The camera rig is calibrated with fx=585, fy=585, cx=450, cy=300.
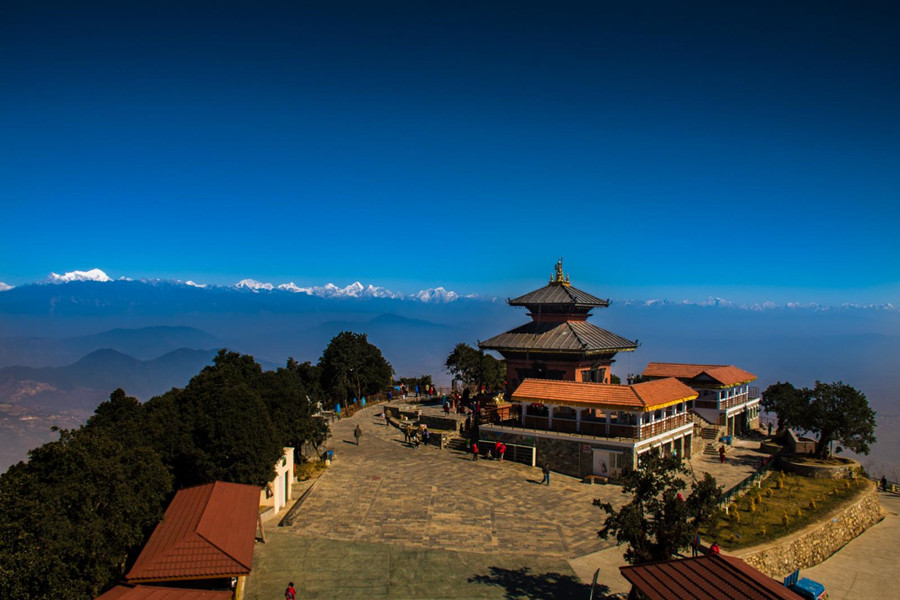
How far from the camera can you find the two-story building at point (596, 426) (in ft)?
96.0

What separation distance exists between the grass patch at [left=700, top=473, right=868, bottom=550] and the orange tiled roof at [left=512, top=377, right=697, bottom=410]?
5.82 m

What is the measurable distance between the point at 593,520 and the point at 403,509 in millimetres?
7676

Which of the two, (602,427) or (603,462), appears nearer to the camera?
(603,462)

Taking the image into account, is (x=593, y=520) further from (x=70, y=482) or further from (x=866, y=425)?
(x=866, y=425)

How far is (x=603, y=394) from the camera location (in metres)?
Result: 30.4

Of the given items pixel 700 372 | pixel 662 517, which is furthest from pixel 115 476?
pixel 700 372

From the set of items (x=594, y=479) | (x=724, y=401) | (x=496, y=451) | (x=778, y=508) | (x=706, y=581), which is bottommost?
(x=778, y=508)

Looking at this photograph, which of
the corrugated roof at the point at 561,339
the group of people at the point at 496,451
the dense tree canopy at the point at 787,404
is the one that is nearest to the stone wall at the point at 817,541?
the dense tree canopy at the point at 787,404

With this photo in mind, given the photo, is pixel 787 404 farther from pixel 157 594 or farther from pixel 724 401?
pixel 157 594

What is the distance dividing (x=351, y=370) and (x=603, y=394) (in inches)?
1179

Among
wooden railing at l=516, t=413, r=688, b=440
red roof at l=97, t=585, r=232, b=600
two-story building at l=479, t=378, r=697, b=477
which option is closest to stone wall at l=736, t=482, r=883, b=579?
two-story building at l=479, t=378, r=697, b=477

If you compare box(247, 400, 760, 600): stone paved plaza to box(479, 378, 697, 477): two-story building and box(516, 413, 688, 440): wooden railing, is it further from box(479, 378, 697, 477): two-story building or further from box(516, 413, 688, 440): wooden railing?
box(516, 413, 688, 440): wooden railing

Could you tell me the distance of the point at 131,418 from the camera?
68.7ft

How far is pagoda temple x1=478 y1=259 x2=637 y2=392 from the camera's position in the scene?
38.7 m
